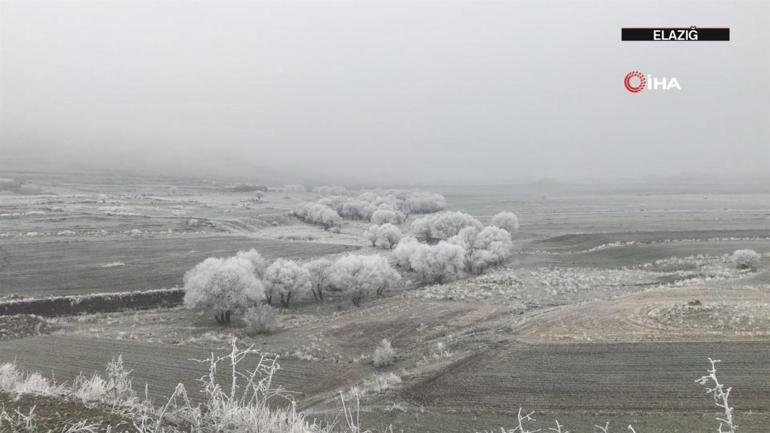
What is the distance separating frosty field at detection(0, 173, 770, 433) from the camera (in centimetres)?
2159

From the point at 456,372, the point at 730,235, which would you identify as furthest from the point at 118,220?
the point at 730,235

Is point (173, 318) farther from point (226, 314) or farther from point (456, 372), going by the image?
point (456, 372)

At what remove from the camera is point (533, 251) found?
7331 cm

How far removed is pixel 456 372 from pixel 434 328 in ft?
32.8

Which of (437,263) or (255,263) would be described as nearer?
(255,263)

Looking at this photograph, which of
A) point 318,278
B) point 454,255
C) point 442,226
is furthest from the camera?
point 442,226

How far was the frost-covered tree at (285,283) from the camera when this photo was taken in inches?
1833

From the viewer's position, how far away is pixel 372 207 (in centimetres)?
13025

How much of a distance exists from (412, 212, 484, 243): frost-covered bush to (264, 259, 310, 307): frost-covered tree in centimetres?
4108

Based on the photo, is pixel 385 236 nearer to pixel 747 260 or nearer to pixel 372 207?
pixel 747 260

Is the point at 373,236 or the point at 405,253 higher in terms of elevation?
the point at 373,236

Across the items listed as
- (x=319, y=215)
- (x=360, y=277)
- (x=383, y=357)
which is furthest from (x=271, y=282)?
(x=319, y=215)

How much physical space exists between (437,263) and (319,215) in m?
62.0

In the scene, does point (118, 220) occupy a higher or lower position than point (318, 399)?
higher
